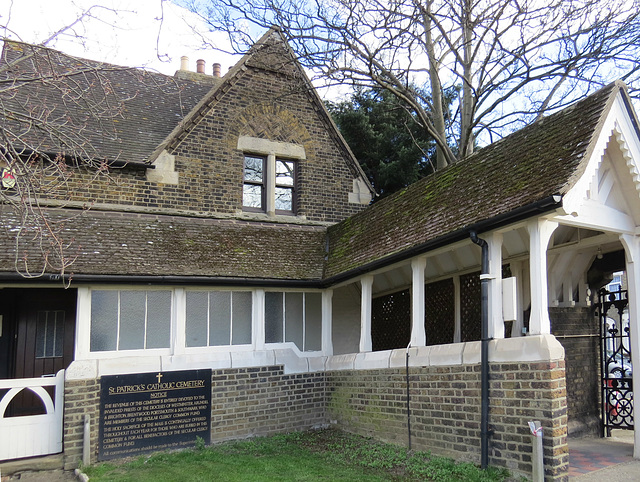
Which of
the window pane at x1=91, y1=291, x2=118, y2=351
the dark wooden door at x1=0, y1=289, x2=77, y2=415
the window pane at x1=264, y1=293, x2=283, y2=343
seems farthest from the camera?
the window pane at x1=264, y1=293, x2=283, y2=343

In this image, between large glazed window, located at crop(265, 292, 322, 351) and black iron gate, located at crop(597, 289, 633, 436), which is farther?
large glazed window, located at crop(265, 292, 322, 351)

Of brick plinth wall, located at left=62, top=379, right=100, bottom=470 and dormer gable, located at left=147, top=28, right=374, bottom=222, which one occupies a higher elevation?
dormer gable, located at left=147, top=28, right=374, bottom=222

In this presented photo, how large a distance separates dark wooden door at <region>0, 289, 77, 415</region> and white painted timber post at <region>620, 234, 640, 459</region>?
942cm

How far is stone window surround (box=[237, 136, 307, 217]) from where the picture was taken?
12.9 metres

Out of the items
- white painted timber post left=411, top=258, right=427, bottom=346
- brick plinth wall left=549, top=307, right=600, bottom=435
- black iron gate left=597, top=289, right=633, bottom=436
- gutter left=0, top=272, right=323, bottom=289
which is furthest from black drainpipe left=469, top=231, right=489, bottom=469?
gutter left=0, top=272, right=323, bottom=289

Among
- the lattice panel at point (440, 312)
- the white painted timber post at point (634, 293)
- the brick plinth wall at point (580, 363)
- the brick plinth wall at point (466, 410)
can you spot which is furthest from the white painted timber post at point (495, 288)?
the lattice panel at point (440, 312)

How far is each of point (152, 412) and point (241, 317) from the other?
2.40 metres

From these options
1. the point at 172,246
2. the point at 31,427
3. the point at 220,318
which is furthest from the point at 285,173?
the point at 31,427

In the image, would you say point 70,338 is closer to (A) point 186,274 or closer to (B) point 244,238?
(A) point 186,274

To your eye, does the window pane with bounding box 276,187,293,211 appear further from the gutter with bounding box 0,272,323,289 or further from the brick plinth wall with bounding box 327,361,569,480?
the brick plinth wall with bounding box 327,361,569,480

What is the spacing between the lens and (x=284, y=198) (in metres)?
13.4

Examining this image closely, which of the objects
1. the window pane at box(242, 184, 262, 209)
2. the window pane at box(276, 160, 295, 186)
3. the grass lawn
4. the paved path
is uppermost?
the window pane at box(276, 160, 295, 186)

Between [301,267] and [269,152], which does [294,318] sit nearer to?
[301,267]

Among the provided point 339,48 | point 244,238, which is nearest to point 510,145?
point 244,238
